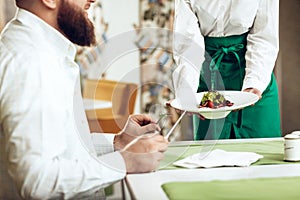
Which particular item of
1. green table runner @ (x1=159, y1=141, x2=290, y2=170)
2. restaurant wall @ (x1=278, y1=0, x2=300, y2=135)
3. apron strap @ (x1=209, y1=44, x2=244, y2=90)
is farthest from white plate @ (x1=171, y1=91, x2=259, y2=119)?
restaurant wall @ (x1=278, y1=0, x2=300, y2=135)

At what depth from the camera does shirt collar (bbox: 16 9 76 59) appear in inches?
39.9

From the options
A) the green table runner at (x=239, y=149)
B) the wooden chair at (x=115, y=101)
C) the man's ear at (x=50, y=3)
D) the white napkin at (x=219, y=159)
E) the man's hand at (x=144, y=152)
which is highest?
the man's ear at (x=50, y=3)

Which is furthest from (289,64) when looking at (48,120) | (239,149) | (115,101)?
(48,120)

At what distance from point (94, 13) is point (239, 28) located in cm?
110

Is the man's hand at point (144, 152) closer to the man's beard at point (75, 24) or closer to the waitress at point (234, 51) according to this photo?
the man's beard at point (75, 24)

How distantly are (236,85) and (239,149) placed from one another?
0.51 metres

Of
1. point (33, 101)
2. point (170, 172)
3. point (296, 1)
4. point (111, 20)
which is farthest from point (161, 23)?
point (33, 101)

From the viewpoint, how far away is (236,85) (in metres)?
1.82

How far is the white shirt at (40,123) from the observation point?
0.93m

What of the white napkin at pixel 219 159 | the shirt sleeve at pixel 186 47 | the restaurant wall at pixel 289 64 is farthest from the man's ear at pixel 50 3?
the restaurant wall at pixel 289 64

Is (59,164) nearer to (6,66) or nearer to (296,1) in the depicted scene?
(6,66)

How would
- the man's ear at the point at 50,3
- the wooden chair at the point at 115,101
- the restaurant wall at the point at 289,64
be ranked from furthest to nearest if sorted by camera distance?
the restaurant wall at the point at 289,64
the wooden chair at the point at 115,101
the man's ear at the point at 50,3

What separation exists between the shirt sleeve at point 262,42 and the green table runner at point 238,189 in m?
0.75

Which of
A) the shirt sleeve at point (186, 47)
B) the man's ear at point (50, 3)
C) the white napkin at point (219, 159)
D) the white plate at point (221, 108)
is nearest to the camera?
the man's ear at point (50, 3)
